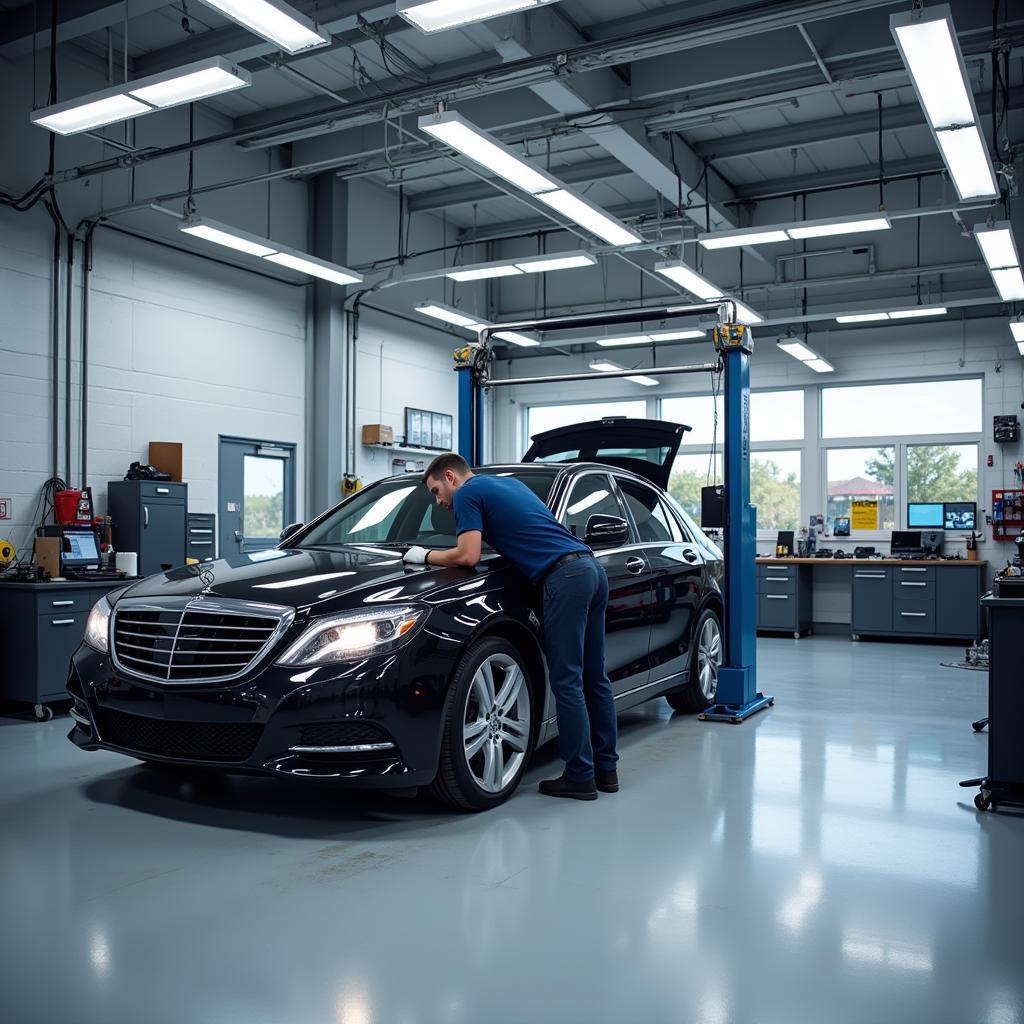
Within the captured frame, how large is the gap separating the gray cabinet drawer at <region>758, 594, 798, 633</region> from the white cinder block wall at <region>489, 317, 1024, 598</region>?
988 mm

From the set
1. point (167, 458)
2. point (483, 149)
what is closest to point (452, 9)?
point (483, 149)

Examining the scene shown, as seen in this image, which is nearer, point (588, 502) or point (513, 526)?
point (513, 526)

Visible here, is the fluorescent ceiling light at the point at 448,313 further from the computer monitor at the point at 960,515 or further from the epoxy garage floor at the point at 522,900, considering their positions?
the epoxy garage floor at the point at 522,900

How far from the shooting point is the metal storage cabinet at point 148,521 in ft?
26.2

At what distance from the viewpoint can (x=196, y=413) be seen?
9359 mm

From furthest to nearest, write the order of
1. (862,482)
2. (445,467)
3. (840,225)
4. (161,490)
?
(862,482)
(161,490)
(840,225)
(445,467)

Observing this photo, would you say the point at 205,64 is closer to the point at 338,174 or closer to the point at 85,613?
the point at 85,613

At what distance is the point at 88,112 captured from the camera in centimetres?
571

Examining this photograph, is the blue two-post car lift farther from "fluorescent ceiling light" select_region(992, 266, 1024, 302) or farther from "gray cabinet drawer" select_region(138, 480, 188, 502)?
"gray cabinet drawer" select_region(138, 480, 188, 502)

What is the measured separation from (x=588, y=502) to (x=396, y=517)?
38.2 inches

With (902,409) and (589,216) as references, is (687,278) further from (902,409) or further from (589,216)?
(902,409)

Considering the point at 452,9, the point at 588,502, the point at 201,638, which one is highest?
the point at 452,9

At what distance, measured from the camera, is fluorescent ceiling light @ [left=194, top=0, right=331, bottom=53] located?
14.8 feet

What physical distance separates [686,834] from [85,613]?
14.5ft
